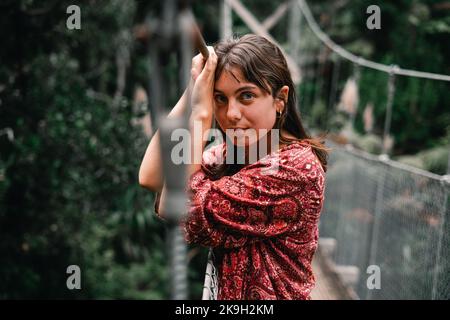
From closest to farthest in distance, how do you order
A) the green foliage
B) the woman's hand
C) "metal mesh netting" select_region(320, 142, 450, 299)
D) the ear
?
the woman's hand → the ear → "metal mesh netting" select_region(320, 142, 450, 299) → the green foliage

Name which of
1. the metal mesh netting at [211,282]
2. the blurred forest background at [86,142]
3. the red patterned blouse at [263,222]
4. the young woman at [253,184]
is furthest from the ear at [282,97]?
the metal mesh netting at [211,282]

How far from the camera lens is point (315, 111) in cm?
692

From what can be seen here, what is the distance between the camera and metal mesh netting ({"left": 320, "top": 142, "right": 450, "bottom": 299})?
5.56ft

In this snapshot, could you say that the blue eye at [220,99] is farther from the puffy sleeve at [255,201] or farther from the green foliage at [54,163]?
the green foliage at [54,163]

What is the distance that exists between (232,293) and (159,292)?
13.9 feet

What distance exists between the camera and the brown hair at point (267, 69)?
105cm

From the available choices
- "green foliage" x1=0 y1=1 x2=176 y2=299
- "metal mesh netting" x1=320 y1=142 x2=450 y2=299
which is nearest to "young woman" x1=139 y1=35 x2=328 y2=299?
"metal mesh netting" x1=320 y1=142 x2=450 y2=299

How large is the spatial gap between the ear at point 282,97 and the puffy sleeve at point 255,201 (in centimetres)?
13

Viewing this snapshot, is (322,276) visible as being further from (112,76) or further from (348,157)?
(112,76)

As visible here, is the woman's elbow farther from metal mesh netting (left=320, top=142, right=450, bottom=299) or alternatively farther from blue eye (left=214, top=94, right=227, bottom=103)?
metal mesh netting (left=320, top=142, right=450, bottom=299)

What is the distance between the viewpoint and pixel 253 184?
1.01 m

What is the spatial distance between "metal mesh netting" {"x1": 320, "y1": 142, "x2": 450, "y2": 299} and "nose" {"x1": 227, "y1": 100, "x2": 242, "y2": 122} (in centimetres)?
45

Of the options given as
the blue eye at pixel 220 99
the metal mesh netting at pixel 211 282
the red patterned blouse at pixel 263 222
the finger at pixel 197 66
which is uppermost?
the finger at pixel 197 66
